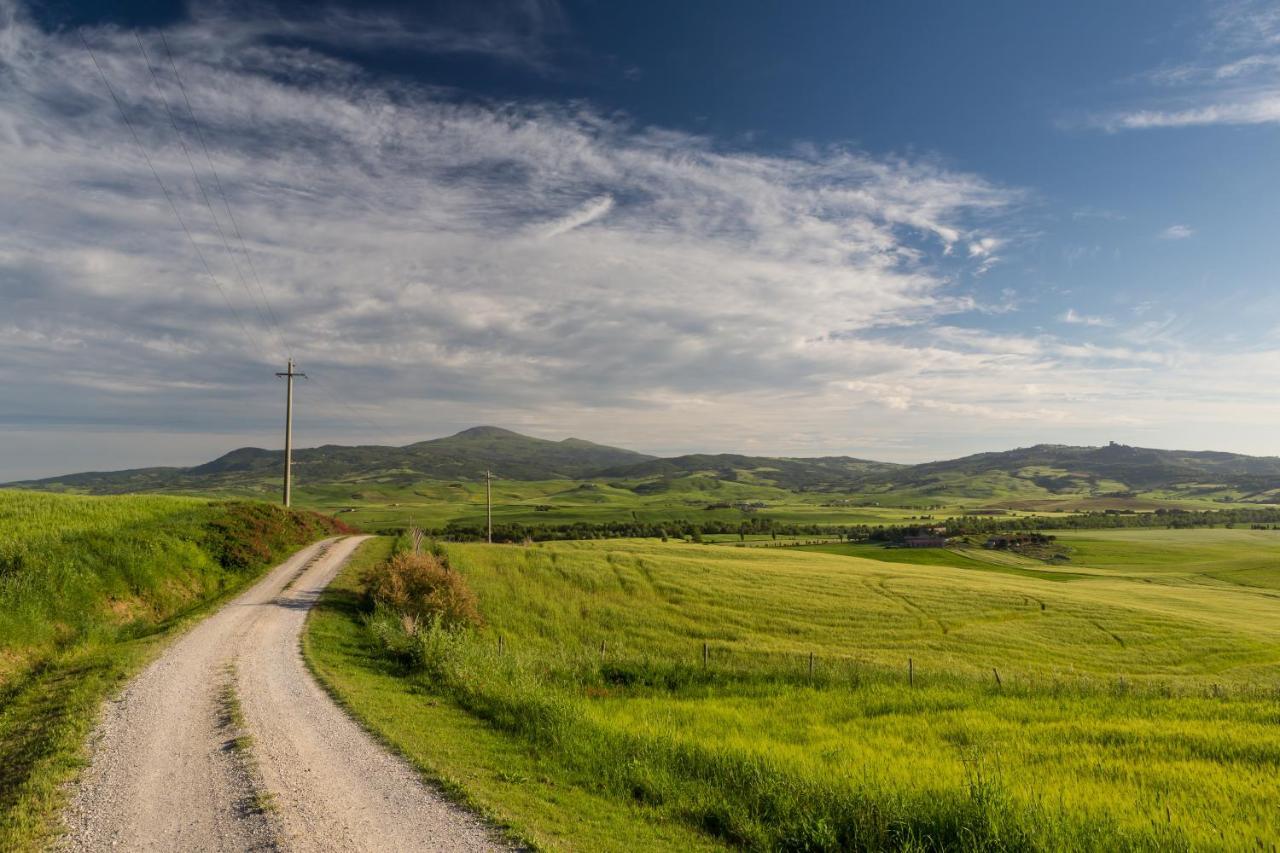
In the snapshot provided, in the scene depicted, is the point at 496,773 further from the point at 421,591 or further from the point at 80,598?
the point at 80,598

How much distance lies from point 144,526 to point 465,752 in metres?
33.8

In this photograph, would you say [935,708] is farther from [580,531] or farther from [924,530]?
[924,530]

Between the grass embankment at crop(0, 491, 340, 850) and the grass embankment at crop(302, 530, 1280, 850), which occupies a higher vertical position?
the grass embankment at crop(0, 491, 340, 850)

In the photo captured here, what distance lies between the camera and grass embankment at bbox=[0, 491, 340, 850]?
473 inches

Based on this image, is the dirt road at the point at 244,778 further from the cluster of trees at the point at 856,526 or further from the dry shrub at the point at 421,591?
the cluster of trees at the point at 856,526

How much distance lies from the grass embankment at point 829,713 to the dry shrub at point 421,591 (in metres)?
1.59

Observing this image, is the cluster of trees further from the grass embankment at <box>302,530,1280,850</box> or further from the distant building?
the grass embankment at <box>302,530,1280,850</box>

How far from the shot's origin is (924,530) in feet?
480

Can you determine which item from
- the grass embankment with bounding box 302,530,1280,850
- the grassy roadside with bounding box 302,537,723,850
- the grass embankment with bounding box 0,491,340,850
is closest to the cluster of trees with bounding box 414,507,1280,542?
the grass embankment with bounding box 0,491,340,850

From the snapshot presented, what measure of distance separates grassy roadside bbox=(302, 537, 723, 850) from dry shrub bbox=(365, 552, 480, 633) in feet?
30.4

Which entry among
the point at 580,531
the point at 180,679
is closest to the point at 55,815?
the point at 180,679

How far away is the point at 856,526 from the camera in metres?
174

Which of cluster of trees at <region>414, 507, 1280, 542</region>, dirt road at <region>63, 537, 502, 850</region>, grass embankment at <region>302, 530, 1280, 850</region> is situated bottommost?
cluster of trees at <region>414, 507, 1280, 542</region>

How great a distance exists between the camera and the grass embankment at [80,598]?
12008 millimetres
